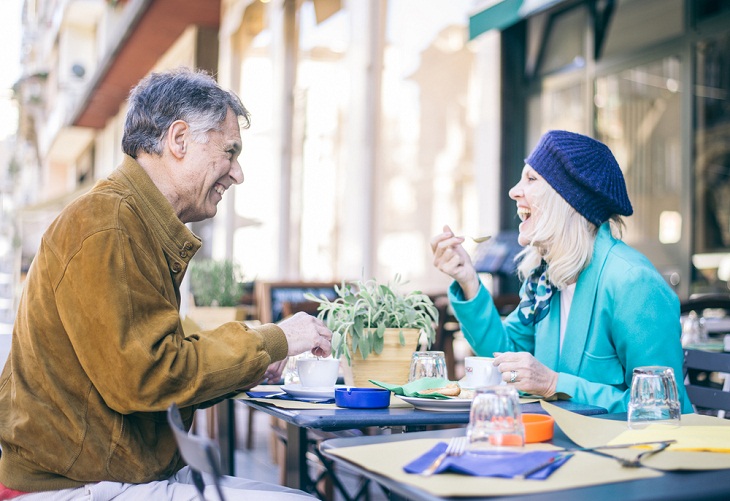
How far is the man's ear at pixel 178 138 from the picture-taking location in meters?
1.98

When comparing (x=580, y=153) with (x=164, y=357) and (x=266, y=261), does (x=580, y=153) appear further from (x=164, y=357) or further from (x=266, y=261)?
(x=266, y=261)

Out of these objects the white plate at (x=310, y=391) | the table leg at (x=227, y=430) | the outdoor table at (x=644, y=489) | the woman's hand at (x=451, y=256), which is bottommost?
the table leg at (x=227, y=430)

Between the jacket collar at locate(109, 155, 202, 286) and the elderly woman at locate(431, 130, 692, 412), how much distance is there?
2.51 ft

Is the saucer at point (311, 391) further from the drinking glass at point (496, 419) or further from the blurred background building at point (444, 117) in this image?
the blurred background building at point (444, 117)

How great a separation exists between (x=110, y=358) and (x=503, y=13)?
14.3 feet

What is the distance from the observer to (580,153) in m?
2.34

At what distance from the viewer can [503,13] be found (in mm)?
5395

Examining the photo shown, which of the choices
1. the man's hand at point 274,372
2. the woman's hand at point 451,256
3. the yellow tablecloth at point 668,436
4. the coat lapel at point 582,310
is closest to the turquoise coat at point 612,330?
the coat lapel at point 582,310

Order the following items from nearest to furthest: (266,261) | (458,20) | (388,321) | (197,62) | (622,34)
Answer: (388,321)
(622,34)
(458,20)
(266,261)
(197,62)

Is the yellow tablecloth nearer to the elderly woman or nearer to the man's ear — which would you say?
the elderly woman

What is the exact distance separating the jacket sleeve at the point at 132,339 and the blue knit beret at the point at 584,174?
3.57 ft

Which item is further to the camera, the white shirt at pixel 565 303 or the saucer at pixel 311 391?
the white shirt at pixel 565 303

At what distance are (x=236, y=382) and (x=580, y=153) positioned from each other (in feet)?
3.82

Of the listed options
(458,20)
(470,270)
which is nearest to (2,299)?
(458,20)
